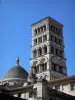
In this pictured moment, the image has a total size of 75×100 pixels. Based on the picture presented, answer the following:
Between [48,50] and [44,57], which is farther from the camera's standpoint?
[48,50]

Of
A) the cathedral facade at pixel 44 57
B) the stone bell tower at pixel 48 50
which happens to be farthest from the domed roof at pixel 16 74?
the stone bell tower at pixel 48 50

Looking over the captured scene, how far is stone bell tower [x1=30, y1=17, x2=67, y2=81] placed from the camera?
249 ft

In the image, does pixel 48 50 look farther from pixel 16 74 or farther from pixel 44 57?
pixel 16 74

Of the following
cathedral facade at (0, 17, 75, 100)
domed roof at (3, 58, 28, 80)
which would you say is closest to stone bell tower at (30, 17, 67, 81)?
cathedral facade at (0, 17, 75, 100)

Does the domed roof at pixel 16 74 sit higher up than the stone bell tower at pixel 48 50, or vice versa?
the stone bell tower at pixel 48 50

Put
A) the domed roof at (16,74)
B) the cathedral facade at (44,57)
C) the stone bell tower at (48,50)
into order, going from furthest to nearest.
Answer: the stone bell tower at (48,50) < the cathedral facade at (44,57) < the domed roof at (16,74)

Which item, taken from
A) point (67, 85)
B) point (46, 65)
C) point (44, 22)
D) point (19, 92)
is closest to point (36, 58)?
point (46, 65)

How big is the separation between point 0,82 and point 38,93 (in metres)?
41.7

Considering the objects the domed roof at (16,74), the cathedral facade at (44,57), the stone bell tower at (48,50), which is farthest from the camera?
the stone bell tower at (48,50)

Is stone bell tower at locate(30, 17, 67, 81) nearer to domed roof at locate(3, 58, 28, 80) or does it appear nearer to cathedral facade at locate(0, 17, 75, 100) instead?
cathedral facade at locate(0, 17, 75, 100)

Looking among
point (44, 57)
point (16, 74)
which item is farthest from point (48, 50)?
point (16, 74)

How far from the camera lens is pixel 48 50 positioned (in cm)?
7775

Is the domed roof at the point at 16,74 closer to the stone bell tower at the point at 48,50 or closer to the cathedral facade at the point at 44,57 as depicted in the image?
the cathedral facade at the point at 44,57

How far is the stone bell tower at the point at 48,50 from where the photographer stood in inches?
2990
